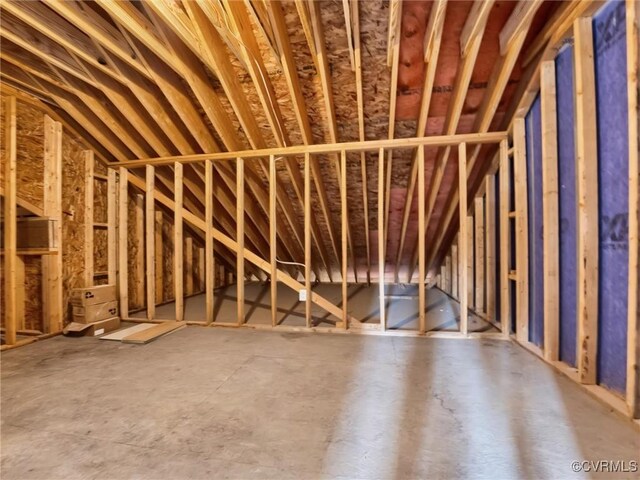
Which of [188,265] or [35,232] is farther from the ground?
[35,232]

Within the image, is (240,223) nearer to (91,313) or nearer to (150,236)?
(150,236)

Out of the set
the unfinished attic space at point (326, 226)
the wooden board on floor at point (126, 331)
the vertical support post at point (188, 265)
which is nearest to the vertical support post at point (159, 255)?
the unfinished attic space at point (326, 226)

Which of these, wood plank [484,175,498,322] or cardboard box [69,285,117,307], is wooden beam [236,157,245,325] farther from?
wood plank [484,175,498,322]

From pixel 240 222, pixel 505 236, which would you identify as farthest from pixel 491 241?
pixel 240 222

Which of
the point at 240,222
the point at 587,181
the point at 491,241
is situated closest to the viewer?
the point at 587,181

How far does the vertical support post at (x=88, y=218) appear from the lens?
3637mm

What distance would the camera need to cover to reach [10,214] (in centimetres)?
284

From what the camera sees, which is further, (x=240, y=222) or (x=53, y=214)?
(x=240, y=222)

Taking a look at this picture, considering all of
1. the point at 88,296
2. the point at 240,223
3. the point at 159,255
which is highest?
the point at 240,223

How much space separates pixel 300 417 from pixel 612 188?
2.37 metres

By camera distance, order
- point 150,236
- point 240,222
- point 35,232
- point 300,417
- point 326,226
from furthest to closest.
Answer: point 326,226 → point 150,236 → point 240,222 → point 35,232 → point 300,417

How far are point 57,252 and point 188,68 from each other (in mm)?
2672

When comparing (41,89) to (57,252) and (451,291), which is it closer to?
(57,252)

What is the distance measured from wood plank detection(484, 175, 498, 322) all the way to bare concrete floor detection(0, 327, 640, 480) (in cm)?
108
